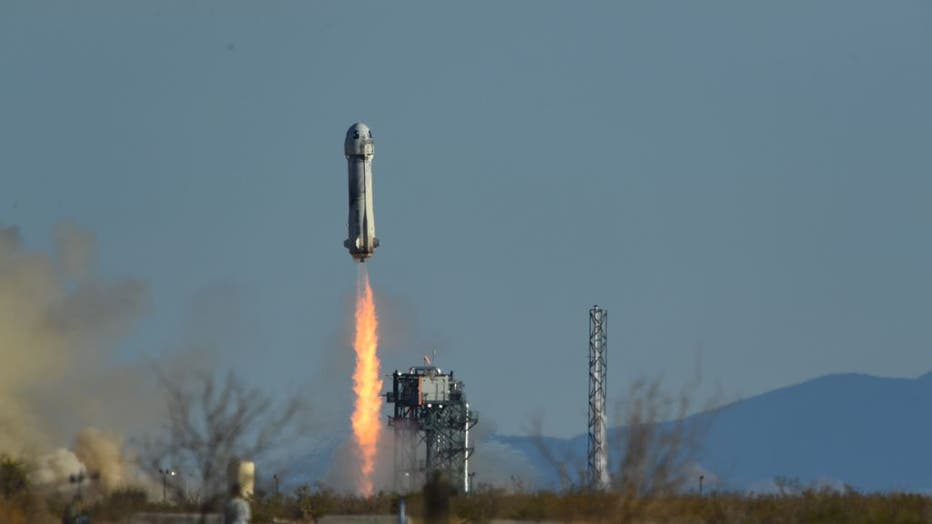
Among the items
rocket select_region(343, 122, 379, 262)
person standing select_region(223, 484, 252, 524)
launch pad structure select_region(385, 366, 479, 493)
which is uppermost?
rocket select_region(343, 122, 379, 262)

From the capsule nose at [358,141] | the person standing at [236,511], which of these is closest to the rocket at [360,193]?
the capsule nose at [358,141]

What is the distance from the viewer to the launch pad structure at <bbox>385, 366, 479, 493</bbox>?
136 metres

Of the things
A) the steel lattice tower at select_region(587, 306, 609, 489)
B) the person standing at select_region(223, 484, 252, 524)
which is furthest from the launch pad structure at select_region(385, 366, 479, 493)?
the person standing at select_region(223, 484, 252, 524)

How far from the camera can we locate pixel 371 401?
118 m

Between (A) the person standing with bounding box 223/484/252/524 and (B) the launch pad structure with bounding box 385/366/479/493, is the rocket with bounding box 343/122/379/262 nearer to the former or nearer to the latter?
(B) the launch pad structure with bounding box 385/366/479/493

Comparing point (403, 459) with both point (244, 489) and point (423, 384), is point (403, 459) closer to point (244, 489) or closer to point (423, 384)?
point (423, 384)

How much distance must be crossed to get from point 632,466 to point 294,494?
16.3 metres

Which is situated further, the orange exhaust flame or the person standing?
the orange exhaust flame

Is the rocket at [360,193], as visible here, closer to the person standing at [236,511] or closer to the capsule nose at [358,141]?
the capsule nose at [358,141]

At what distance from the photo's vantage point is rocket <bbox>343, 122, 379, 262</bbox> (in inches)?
4400

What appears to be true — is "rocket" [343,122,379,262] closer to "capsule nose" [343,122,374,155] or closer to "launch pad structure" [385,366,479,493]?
"capsule nose" [343,122,374,155]

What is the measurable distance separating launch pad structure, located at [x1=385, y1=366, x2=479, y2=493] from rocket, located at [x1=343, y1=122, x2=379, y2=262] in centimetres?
2525

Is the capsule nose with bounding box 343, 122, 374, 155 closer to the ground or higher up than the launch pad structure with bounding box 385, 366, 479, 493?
higher up

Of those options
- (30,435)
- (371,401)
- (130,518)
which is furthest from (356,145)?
(130,518)
